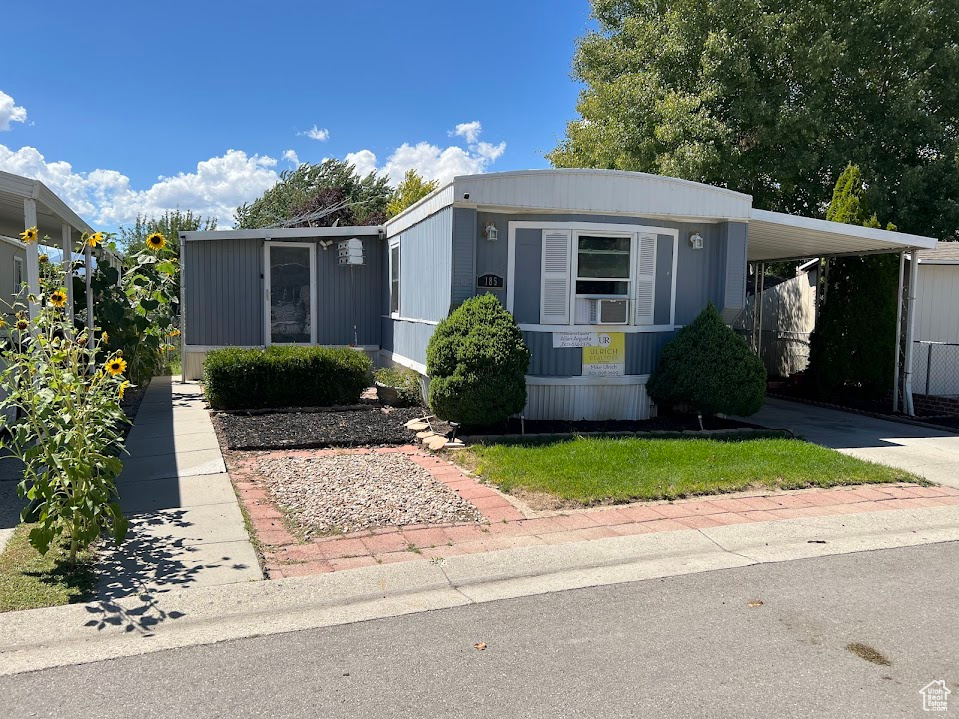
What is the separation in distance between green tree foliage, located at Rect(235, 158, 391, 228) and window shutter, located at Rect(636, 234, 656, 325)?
2762 centimetres

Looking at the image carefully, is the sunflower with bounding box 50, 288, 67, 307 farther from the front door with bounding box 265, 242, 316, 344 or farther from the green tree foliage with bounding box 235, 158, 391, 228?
the green tree foliage with bounding box 235, 158, 391, 228

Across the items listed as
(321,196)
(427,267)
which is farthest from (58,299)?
(321,196)

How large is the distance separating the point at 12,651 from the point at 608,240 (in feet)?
24.0

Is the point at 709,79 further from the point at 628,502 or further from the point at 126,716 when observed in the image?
the point at 126,716

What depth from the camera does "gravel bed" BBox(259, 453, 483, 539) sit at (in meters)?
5.68

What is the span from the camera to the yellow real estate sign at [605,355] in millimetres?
9219

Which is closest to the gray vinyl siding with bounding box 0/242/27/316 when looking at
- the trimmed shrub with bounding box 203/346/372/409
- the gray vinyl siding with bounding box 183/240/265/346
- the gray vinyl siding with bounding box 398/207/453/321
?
the gray vinyl siding with bounding box 183/240/265/346

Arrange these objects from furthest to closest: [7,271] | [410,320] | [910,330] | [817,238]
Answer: [7,271]
[910,330]
[817,238]
[410,320]

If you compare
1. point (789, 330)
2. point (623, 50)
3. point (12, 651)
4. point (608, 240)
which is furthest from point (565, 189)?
point (623, 50)

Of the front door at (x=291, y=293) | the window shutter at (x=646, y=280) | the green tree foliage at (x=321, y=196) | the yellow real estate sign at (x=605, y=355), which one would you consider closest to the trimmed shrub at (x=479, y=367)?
the yellow real estate sign at (x=605, y=355)

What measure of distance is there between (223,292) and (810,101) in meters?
13.5

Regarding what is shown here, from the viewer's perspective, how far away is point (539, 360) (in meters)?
9.12

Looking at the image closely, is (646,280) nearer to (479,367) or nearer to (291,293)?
(479,367)

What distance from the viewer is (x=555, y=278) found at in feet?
29.6
